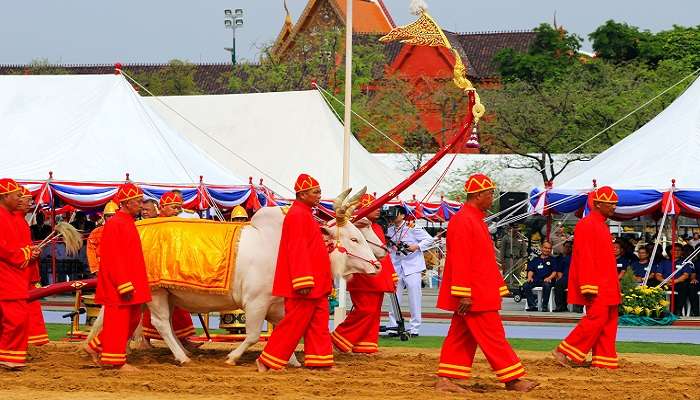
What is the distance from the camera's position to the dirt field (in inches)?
465

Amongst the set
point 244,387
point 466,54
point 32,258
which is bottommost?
point 244,387

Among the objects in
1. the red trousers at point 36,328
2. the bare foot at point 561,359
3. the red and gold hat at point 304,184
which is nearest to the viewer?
the red and gold hat at point 304,184

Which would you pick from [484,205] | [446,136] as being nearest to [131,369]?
[484,205]

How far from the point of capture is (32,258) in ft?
46.4

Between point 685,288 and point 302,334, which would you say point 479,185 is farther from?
point 685,288

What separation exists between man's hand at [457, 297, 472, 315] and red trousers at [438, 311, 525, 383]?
0.28 ft

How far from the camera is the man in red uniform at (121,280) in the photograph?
13.3m

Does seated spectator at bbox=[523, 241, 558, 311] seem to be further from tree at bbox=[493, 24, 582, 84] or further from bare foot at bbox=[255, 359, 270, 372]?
tree at bbox=[493, 24, 582, 84]

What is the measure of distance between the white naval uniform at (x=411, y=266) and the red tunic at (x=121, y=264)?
5743 millimetres

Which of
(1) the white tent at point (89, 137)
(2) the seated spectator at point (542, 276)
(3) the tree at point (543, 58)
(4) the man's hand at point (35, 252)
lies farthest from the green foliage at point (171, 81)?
(4) the man's hand at point (35, 252)

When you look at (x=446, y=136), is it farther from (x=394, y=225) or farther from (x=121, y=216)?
(x=121, y=216)

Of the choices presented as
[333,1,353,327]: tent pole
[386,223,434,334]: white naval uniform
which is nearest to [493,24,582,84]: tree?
[333,1,353,327]: tent pole

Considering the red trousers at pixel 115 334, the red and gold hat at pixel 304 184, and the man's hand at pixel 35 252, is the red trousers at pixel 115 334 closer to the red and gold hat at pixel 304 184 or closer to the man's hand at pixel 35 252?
the man's hand at pixel 35 252

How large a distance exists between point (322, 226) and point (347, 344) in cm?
151
